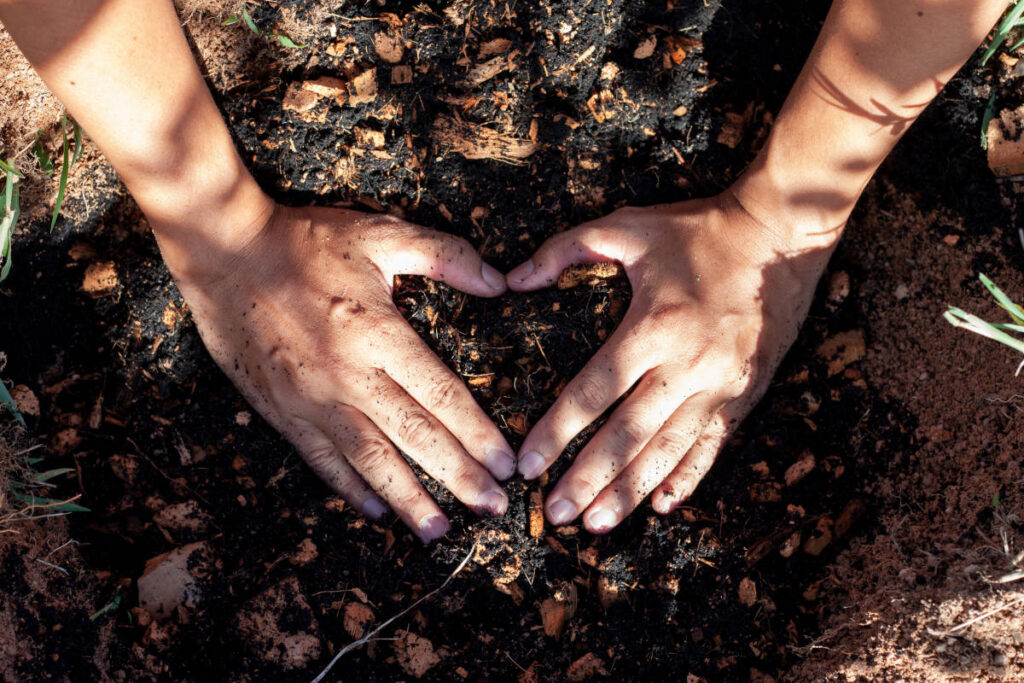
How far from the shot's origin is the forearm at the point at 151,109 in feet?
4.48

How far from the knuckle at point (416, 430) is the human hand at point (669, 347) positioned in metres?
0.23

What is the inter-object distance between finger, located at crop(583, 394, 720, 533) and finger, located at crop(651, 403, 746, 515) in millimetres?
14

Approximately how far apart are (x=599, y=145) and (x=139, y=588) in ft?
4.92

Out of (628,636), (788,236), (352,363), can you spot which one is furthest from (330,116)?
(628,636)

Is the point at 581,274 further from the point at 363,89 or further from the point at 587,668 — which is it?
the point at 587,668

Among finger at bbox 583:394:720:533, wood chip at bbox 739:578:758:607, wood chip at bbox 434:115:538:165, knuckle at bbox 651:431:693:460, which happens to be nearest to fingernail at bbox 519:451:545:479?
finger at bbox 583:394:720:533

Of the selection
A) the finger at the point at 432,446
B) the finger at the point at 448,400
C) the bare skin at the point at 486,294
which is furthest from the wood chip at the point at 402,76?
the finger at the point at 432,446

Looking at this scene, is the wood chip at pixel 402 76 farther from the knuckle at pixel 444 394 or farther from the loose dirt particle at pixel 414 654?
the loose dirt particle at pixel 414 654

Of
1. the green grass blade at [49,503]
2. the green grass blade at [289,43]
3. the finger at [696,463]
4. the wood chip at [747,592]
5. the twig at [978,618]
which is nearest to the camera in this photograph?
the twig at [978,618]

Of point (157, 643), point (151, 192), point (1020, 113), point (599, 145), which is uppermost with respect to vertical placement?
point (1020, 113)

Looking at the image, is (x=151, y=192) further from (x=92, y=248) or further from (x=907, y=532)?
(x=907, y=532)

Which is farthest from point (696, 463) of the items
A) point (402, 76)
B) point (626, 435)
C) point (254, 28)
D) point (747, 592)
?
point (254, 28)

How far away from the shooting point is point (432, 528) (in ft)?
5.46

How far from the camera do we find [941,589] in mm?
1386
